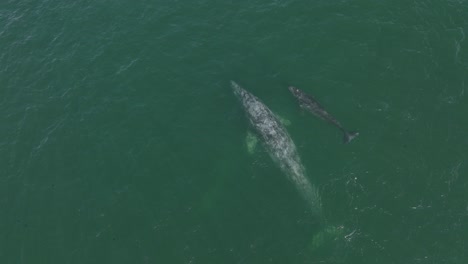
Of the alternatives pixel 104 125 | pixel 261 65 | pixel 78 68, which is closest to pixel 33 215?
pixel 104 125

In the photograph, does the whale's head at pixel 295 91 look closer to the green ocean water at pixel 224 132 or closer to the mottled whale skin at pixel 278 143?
the green ocean water at pixel 224 132

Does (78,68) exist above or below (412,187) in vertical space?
above

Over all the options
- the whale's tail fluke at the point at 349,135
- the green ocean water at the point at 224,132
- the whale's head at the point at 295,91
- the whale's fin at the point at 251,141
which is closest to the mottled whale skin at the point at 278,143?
the whale's fin at the point at 251,141

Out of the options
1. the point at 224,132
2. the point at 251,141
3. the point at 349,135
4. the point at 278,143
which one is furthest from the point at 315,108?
the point at 224,132

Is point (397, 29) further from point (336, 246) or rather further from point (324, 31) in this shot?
point (336, 246)

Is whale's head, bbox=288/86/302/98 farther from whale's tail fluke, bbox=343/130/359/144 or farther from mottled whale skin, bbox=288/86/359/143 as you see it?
whale's tail fluke, bbox=343/130/359/144

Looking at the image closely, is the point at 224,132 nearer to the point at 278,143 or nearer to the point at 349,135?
the point at 278,143

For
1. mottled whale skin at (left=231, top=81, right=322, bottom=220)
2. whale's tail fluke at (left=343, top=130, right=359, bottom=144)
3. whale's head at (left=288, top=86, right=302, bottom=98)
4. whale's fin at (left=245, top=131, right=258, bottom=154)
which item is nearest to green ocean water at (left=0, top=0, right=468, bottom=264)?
whale's tail fluke at (left=343, top=130, right=359, bottom=144)
